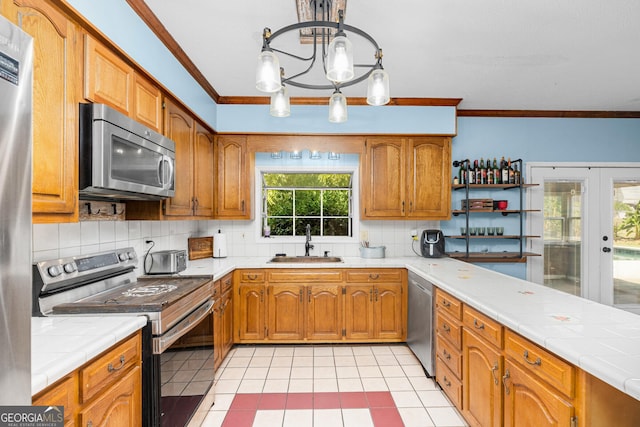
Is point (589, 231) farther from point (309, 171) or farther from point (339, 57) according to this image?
point (339, 57)

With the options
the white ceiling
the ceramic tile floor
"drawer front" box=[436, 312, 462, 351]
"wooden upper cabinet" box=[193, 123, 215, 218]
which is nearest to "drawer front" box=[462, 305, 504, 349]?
"drawer front" box=[436, 312, 462, 351]

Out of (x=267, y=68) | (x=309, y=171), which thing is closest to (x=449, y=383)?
(x=267, y=68)

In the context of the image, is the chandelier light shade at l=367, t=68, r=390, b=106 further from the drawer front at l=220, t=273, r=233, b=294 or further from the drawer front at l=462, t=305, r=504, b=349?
the drawer front at l=220, t=273, r=233, b=294

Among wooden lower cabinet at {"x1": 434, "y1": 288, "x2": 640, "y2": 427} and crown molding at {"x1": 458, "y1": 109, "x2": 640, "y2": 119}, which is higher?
crown molding at {"x1": 458, "y1": 109, "x2": 640, "y2": 119}

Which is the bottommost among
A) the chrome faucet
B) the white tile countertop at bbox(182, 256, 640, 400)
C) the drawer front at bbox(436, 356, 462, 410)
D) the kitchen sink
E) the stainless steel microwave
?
the drawer front at bbox(436, 356, 462, 410)

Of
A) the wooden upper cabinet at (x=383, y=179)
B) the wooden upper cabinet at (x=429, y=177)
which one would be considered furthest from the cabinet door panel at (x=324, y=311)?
the wooden upper cabinet at (x=429, y=177)

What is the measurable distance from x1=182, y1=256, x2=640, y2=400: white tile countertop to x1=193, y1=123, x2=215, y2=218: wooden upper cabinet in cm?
64

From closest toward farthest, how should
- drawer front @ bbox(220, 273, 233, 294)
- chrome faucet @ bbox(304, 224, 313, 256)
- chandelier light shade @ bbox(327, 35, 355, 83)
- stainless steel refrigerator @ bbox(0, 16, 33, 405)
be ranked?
stainless steel refrigerator @ bbox(0, 16, 33, 405) < chandelier light shade @ bbox(327, 35, 355, 83) < drawer front @ bbox(220, 273, 233, 294) < chrome faucet @ bbox(304, 224, 313, 256)

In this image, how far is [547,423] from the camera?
1.29 metres

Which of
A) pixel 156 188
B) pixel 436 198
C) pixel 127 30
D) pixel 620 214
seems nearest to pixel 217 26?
pixel 127 30

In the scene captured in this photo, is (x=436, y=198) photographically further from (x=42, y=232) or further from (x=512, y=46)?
(x=42, y=232)

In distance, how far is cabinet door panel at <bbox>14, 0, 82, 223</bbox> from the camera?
47.1 inches

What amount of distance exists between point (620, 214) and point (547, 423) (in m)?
3.68

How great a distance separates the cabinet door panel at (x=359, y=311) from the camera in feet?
10.5
